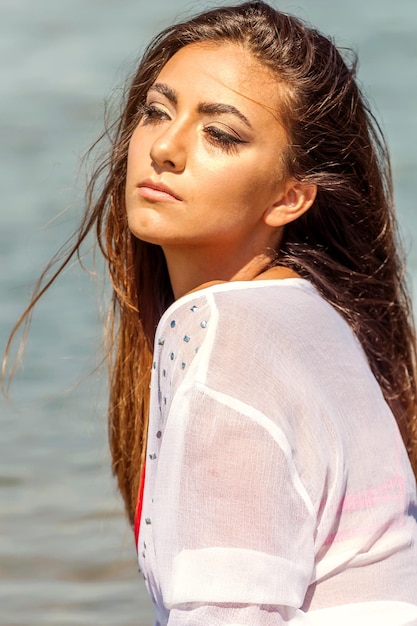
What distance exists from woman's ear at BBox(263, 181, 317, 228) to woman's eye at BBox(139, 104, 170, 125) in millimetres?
300

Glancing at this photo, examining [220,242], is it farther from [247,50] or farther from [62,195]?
[62,195]

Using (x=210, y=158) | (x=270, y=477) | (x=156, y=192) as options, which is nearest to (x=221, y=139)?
(x=210, y=158)

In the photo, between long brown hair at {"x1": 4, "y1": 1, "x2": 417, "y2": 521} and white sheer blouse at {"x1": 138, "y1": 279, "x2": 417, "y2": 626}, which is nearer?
white sheer blouse at {"x1": 138, "y1": 279, "x2": 417, "y2": 626}

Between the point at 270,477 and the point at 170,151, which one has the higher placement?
the point at 170,151

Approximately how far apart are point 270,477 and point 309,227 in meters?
0.94

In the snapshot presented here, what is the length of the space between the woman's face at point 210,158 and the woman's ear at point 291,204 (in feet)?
0.07

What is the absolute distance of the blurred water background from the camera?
177 inches

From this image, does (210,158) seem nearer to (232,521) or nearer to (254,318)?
(254,318)

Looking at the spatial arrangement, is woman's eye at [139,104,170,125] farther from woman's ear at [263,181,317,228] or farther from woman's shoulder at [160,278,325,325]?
woman's shoulder at [160,278,325,325]

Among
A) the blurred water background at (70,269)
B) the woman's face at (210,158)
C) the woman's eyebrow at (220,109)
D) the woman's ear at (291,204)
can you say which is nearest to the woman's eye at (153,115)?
the woman's face at (210,158)

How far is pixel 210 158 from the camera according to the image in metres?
2.77

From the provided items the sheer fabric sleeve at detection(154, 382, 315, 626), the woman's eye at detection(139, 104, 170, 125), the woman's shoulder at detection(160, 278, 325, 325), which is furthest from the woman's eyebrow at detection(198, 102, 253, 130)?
the sheer fabric sleeve at detection(154, 382, 315, 626)

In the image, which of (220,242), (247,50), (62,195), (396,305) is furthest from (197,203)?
(62,195)

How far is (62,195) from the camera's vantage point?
708 centimetres
